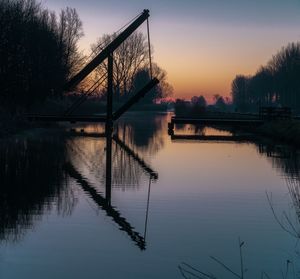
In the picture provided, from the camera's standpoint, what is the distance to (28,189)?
1435cm

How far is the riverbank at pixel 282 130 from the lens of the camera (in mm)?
32206

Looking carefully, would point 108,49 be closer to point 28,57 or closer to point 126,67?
point 28,57

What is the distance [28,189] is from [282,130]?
2430cm

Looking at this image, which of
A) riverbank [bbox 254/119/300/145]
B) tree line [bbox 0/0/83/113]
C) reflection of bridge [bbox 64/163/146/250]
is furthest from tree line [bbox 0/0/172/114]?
reflection of bridge [bbox 64/163/146/250]

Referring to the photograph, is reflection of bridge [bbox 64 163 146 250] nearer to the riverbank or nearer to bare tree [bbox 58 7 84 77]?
the riverbank

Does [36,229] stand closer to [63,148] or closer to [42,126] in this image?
[63,148]

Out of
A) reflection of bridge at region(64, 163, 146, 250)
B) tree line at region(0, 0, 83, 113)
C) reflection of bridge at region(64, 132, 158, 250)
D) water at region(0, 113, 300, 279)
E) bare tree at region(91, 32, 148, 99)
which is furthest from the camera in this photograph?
bare tree at region(91, 32, 148, 99)

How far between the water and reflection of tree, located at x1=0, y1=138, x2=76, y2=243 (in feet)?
0.07

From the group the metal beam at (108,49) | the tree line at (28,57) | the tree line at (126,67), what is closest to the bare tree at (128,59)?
the tree line at (126,67)

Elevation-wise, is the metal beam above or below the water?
above

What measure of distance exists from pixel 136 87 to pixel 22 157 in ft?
A: 266

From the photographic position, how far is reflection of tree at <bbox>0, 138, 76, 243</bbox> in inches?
422

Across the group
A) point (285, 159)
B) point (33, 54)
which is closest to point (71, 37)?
point (33, 54)

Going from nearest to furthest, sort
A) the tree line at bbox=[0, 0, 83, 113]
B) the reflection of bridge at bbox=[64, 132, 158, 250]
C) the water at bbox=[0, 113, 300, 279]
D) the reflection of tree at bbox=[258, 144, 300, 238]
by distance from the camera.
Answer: the water at bbox=[0, 113, 300, 279] → the reflection of bridge at bbox=[64, 132, 158, 250] → the reflection of tree at bbox=[258, 144, 300, 238] → the tree line at bbox=[0, 0, 83, 113]
